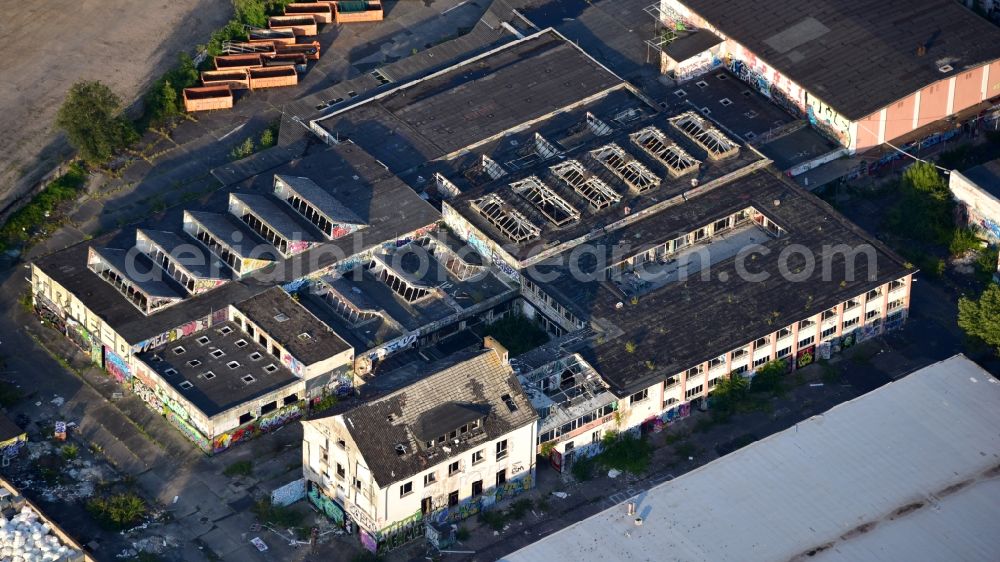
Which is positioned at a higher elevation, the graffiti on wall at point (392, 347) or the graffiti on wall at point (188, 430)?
the graffiti on wall at point (392, 347)

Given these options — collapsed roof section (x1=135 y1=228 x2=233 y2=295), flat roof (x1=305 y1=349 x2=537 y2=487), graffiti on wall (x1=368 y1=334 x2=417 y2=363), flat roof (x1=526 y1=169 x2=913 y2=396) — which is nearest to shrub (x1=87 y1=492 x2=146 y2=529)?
flat roof (x1=305 y1=349 x2=537 y2=487)

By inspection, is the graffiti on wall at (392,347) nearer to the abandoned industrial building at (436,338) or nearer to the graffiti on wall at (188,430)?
the abandoned industrial building at (436,338)

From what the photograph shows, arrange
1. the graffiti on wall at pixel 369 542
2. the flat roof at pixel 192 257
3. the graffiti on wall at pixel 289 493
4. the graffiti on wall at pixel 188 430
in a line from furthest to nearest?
the flat roof at pixel 192 257, the graffiti on wall at pixel 188 430, the graffiti on wall at pixel 289 493, the graffiti on wall at pixel 369 542

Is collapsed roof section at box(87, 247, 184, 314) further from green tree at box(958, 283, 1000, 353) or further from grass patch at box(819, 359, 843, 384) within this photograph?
green tree at box(958, 283, 1000, 353)

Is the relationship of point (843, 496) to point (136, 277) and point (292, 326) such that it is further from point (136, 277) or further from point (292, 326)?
point (136, 277)

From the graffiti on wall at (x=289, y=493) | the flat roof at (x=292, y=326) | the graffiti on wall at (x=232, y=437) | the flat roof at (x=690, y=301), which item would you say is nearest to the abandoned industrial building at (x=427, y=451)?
the graffiti on wall at (x=289, y=493)
